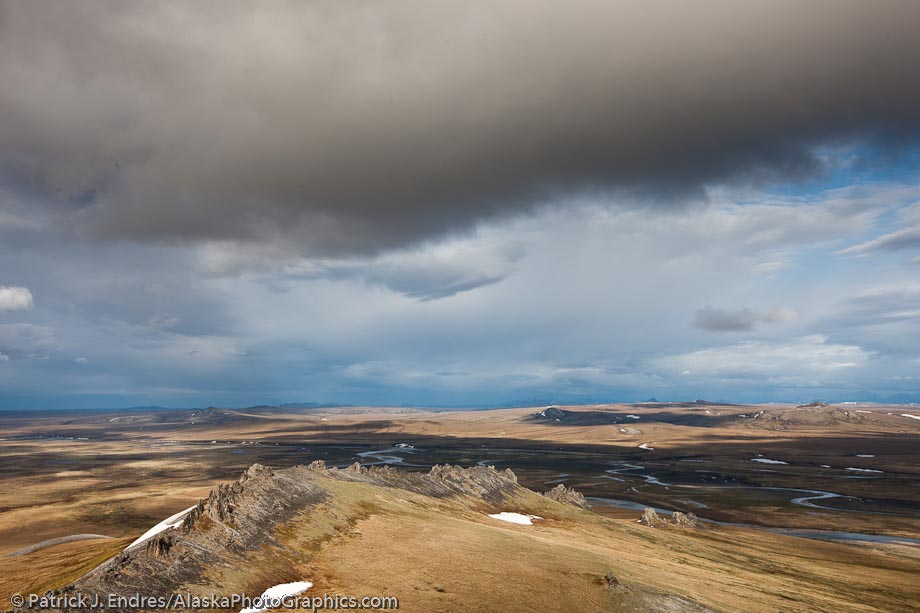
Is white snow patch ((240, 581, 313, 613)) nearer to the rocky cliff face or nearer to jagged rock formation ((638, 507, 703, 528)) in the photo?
the rocky cliff face

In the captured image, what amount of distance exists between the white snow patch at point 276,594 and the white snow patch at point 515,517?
135ft

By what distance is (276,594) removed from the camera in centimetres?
2962

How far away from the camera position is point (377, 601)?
29375 millimetres

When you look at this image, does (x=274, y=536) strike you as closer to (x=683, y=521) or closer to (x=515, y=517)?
(x=515, y=517)

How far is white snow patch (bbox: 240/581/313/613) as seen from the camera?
91.6 feet

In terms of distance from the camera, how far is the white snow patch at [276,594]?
2792 centimetres

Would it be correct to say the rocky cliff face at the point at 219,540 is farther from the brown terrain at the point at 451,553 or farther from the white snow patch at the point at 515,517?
the white snow patch at the point at 515,517

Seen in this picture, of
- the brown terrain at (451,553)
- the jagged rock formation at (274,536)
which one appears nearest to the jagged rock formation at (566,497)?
the brown terrain at (451,553)

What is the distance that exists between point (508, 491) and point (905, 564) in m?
57.3

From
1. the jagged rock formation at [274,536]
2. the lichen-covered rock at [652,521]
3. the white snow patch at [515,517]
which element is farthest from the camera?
→ the lichen-covered rock at [652,521]

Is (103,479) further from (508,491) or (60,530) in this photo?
(508,491)

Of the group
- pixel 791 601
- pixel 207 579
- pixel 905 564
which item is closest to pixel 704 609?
pixel 791 601

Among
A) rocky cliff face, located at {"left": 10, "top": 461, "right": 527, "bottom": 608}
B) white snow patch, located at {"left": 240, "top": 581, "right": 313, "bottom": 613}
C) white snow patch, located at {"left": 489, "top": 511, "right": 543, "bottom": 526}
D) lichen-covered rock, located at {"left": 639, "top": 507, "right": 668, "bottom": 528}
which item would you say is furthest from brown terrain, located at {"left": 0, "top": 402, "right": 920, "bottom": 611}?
white snow patch, located at {"left": 489, "top": 511, "right": 543, "bottom": 526}

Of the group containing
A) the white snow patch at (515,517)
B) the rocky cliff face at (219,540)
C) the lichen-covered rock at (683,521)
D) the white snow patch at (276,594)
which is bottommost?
the lichen-covered rock at (683,521)
